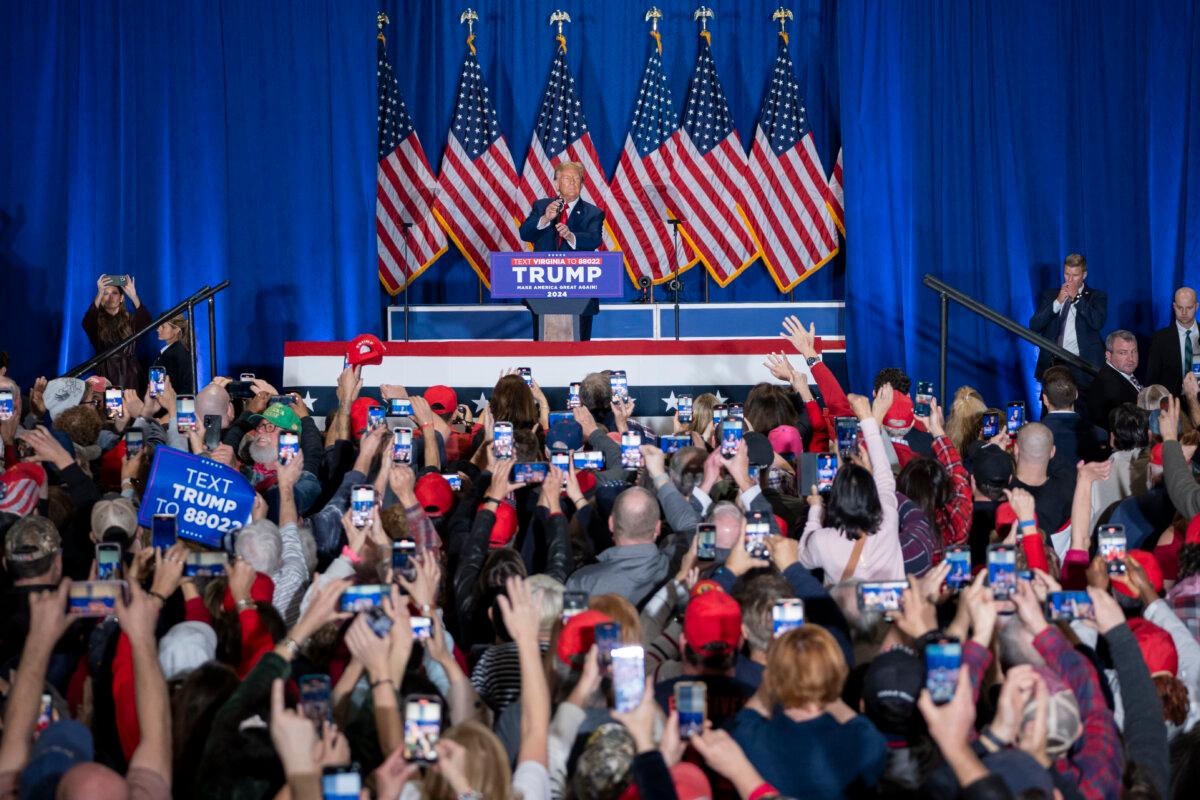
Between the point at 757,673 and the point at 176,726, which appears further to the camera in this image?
the point at 757,673

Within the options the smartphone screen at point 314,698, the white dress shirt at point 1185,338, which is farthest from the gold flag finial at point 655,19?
the smartphone screen at point 314,698

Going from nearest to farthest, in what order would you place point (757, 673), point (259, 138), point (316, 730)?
point (316, 730) → point (757, 673) → point (259, 138)

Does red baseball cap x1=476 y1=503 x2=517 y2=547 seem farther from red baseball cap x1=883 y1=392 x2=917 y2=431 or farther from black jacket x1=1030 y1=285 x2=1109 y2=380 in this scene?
black jacket x1=1030 y1=285 x2=1109 y2=380

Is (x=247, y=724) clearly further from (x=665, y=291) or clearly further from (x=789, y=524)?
(x=665, y=291)

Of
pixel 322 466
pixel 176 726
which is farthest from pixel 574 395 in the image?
pixel 176 726

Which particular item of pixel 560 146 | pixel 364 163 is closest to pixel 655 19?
pixel 560 146

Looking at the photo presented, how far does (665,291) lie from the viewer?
11.6 metres

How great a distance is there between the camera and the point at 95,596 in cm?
296

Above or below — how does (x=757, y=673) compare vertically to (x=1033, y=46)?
below

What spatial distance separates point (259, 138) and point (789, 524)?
6942mm

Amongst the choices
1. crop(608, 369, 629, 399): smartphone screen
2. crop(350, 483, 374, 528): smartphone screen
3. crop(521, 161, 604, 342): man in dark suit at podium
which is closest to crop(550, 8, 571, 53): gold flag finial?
crop(521, 161, 604, 342): man in dark suit at podium

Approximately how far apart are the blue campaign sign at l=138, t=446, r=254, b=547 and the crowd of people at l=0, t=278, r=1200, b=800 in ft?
0.30

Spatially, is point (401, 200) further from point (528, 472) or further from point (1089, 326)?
point (528, 472)

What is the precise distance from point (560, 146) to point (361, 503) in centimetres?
804
